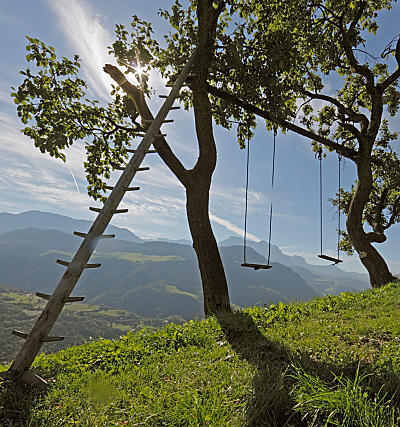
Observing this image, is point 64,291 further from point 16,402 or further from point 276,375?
point 276,375

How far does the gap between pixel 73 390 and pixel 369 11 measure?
51.1 feet

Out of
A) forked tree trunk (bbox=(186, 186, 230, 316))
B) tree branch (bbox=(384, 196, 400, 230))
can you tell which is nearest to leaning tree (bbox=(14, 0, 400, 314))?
forked tree trunk (bbox=(186, 186, 230, 316))

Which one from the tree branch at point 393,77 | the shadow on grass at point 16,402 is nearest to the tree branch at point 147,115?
the shadow on grass at point 16,402

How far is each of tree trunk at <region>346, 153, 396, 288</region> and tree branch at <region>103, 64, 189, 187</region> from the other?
846 centimetres

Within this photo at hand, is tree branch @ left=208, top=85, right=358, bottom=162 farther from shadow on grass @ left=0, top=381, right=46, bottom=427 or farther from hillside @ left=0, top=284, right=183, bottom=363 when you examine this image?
hillside @ left=0, top=284, right=183, bottom=363

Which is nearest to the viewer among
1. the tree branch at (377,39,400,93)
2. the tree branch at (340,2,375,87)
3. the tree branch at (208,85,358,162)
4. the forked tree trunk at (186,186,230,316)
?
the forked tree trunk at (186,186,230,316)

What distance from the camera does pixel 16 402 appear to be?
3.06m

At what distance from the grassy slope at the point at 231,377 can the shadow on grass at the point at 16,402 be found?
0.5 inches

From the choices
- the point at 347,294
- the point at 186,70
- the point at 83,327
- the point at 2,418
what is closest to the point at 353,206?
the point at 347,294

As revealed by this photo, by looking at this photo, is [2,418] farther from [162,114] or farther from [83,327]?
[83,327]

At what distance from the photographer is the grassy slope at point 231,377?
8.36 feet

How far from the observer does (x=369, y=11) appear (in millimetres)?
10945

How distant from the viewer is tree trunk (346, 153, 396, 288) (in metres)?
11.6

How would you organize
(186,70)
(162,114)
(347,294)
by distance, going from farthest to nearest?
1. (347,294)
2. (186,70)
3. (162,114)
